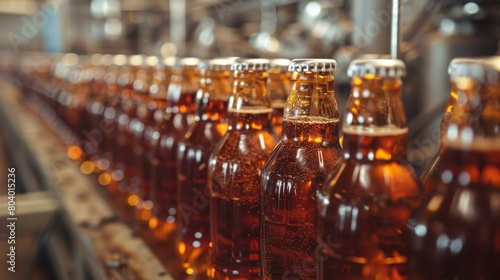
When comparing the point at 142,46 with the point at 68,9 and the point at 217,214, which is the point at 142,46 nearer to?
the point at 68,9

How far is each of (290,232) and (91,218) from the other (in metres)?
0.74

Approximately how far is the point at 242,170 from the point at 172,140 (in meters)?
0.37

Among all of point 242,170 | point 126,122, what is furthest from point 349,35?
point 242,170

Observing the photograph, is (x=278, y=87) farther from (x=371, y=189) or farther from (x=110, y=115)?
(x=110, y=115)

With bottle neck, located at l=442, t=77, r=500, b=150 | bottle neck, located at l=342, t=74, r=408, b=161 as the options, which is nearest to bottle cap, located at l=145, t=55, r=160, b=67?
bottle neck, located at l=342, t=74, r=408, b=161

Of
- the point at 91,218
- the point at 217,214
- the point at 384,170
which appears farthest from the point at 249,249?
the point at 91,218

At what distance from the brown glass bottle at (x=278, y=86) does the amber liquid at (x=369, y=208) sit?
0.43 m

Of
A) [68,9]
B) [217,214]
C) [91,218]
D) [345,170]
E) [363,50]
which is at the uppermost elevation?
[68,9]

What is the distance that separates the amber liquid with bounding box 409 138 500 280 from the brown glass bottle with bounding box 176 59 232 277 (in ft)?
1.66

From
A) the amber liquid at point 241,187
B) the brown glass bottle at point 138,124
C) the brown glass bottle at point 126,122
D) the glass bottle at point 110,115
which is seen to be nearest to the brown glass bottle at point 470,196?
the amber liquid at point 241,187

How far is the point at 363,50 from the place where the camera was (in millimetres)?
2027

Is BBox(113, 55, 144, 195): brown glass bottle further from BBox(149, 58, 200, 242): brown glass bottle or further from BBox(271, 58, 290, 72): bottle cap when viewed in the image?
BBox(271, 58, 290, 72): bottle cap

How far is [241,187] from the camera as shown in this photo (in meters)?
0.83

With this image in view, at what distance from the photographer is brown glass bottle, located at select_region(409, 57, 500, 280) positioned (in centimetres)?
47
